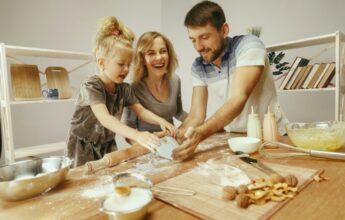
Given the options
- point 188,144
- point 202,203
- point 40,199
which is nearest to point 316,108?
point 188,144

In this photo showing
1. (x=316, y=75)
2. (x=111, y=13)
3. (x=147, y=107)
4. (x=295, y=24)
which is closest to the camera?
(x=147, y=107)

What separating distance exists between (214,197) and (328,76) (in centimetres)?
204

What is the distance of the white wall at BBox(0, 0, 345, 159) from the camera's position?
2.32 metres

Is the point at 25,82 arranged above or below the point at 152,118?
above

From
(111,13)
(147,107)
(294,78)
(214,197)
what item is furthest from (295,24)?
(214,197)

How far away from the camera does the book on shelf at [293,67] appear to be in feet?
7.80

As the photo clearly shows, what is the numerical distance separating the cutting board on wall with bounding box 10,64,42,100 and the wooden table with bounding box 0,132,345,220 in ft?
5.06

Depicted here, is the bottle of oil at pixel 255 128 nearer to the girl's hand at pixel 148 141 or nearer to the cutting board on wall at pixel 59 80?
the girl's hand at pixel 148 141

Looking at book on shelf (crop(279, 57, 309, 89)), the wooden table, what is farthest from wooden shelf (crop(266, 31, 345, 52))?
the wooden table

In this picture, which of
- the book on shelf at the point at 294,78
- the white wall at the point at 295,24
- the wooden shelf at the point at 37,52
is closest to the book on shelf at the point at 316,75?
the book on shelf at the point at 294,78

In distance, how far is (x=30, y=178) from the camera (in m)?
0.66

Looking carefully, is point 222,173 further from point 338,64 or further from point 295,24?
point 295,24

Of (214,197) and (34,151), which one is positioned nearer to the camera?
(214,197)

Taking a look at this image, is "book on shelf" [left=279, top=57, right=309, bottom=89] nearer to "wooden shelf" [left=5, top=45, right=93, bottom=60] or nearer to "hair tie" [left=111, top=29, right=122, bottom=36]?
"hair tie" [left=111, top=29, right=122, bottom=36]
